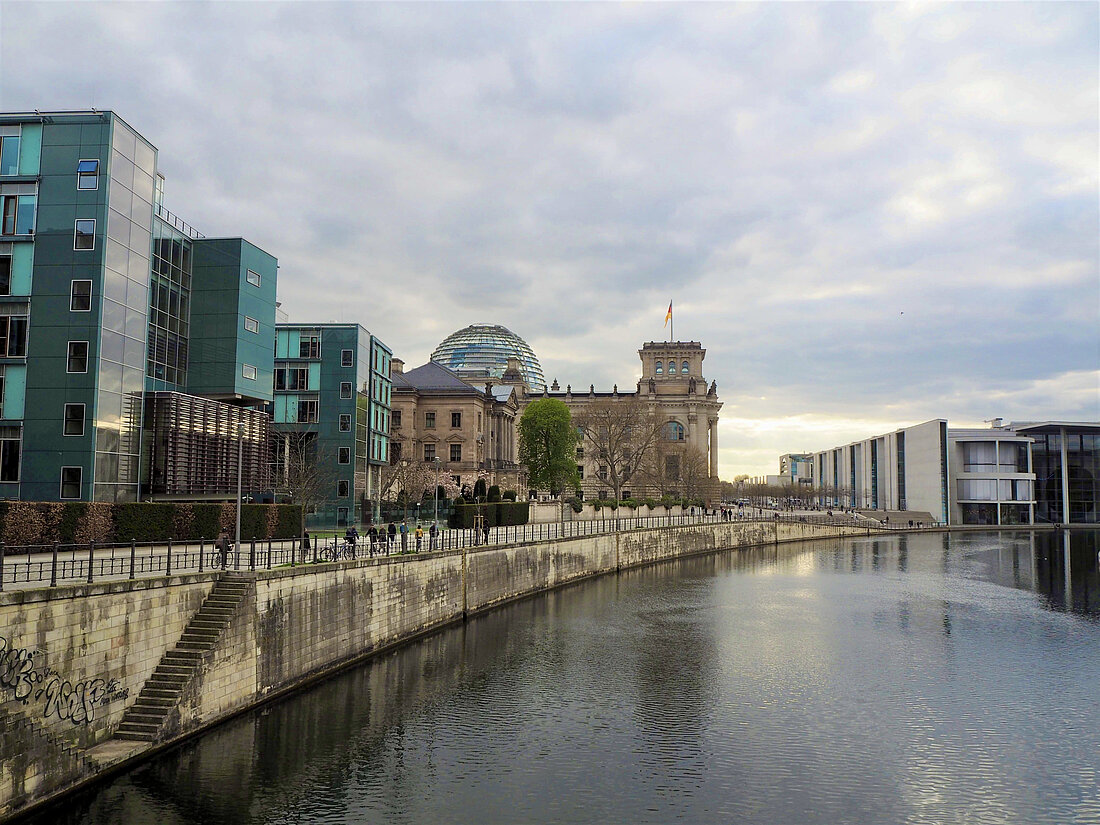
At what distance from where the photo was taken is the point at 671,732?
26281 millimetres

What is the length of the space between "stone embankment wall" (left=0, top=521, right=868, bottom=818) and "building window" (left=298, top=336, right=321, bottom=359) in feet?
90.1

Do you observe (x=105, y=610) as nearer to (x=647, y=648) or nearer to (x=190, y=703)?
(x=190, y=703)

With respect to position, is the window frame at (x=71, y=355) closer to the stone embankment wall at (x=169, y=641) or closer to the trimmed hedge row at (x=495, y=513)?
the stone embankment wall at (x=169, y=641)

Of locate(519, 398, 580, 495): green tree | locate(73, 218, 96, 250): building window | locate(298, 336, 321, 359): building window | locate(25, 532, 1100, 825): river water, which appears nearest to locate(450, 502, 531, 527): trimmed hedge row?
locate(25, 532, 1100, 825): river water

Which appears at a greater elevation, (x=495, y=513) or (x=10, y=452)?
(x=10, y=452)

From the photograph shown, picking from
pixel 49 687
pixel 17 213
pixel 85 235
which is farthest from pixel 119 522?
pixel 17 213

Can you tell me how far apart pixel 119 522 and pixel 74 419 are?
7.74 meters

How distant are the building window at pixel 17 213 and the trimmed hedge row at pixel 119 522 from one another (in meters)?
14.4

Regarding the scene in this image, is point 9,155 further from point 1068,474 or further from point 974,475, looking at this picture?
point 1068,474

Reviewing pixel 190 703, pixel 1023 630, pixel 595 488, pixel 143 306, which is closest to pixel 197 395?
pixel 143 306

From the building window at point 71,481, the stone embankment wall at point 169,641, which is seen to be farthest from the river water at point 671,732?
the building window at point 71,481

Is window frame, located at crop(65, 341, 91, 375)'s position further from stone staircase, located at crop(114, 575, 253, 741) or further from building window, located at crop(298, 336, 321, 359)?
building window, located at crop(298, 336, 321, 359)

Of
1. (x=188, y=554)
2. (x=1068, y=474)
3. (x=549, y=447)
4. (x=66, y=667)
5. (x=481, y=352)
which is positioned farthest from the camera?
(x=481, y=352)

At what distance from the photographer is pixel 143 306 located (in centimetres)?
4044
